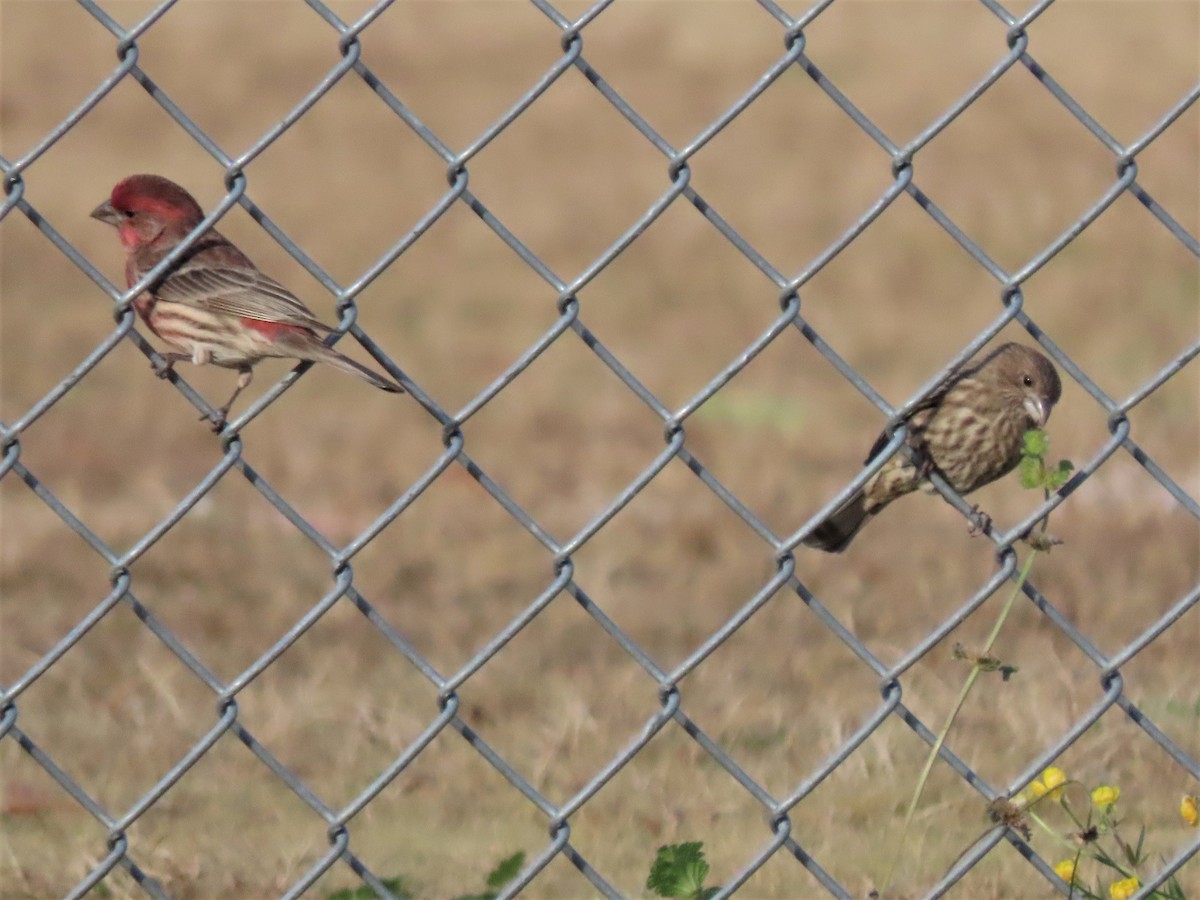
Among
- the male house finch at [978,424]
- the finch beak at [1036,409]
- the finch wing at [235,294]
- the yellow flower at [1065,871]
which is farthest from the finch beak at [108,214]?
the yellow flower at [1065,871]

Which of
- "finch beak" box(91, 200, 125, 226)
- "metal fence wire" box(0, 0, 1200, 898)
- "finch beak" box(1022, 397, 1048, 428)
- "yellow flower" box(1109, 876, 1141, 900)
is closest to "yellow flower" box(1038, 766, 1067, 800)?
"metal fence wire" box(0, 0, 1200, 898)

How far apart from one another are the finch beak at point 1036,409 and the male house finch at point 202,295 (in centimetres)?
151

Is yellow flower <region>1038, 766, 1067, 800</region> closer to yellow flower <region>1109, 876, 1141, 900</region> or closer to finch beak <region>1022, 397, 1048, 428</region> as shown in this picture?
yellow flower <region>1109, 876, 1141, 900</region>

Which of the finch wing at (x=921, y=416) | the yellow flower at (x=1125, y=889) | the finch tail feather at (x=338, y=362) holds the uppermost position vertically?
the finch tail feather at (x=338, y=362)

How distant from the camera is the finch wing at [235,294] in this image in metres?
3.54

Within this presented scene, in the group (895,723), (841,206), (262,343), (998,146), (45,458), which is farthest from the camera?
(998,146)

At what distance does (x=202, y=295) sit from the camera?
11.7 feet

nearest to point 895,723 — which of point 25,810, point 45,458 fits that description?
point 25,810

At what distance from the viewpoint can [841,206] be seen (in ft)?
37.1

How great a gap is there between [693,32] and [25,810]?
40.7 feet

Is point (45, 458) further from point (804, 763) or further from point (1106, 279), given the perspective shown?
point (1106, 279)

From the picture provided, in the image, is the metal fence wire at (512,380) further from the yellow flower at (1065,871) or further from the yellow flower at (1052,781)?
the yellow flower at (1065,871)

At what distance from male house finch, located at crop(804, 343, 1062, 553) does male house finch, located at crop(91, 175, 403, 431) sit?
1.21 metres

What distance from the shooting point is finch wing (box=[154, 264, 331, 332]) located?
3.54m
